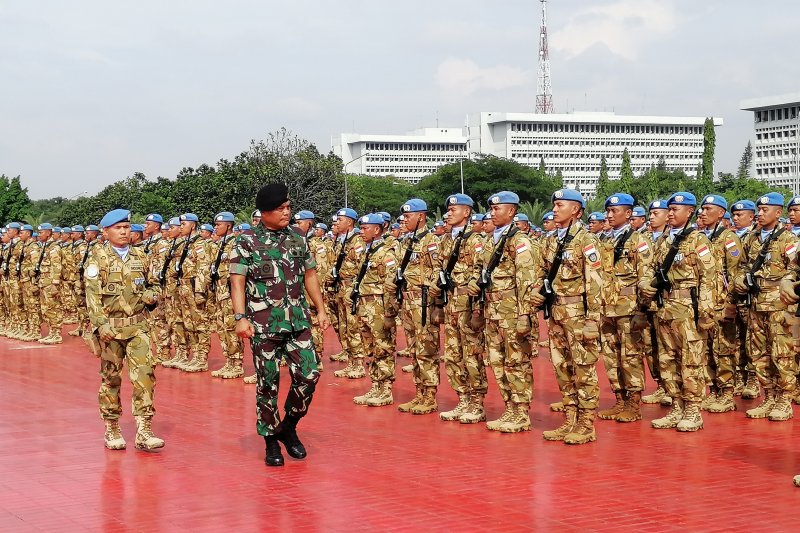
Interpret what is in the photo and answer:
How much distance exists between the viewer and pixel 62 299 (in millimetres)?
19984

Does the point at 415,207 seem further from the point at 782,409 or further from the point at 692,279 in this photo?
the point at 782,409

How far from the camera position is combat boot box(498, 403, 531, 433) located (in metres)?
9.45

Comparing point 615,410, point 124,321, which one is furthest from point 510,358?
point 124,321

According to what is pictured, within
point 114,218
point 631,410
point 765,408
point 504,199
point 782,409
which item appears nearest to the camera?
point 114,218

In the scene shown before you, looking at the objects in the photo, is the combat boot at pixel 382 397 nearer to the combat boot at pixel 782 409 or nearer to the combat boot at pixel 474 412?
the combat boot at pixel 474 412

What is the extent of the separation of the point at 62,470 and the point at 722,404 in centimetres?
633

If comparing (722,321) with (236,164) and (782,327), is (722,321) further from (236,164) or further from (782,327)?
(236,164)

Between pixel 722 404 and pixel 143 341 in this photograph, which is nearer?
pixel 143 341

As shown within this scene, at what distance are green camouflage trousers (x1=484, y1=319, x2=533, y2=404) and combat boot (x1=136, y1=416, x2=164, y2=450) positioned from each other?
121 inches

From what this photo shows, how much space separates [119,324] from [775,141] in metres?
142

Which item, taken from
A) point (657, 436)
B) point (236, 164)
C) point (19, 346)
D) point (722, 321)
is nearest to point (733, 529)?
point (657, 436)

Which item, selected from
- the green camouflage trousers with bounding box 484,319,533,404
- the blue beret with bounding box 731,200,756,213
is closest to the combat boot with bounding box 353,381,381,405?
the green camouflage trousers with bounding box 484,319,533,404

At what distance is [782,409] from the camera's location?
32.4ft

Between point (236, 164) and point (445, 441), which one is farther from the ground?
point (236, 164)
